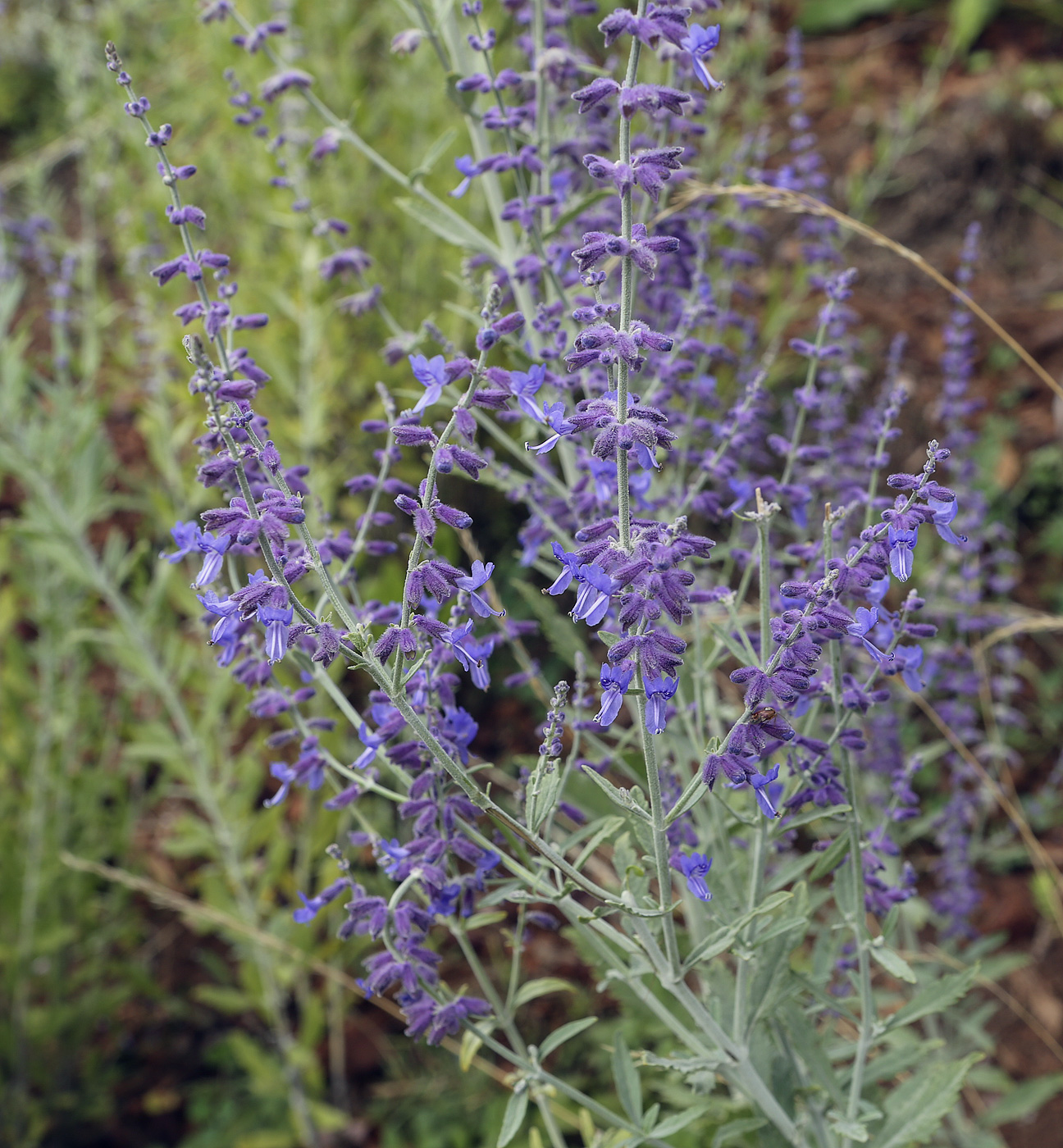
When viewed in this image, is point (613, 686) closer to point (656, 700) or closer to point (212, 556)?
point (656, 700)

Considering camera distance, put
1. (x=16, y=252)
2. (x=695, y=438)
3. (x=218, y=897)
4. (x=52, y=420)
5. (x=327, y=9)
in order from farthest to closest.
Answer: (x=327, y=9) < (x=16, y=252) < (x=52, y=420) < (x=218, y=897) < (x=695, y=438)

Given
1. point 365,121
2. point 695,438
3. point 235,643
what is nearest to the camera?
point 235,643

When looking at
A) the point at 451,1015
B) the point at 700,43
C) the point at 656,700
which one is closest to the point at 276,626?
the point at 656,700

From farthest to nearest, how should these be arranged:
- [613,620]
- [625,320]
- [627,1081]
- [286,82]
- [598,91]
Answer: [286,82], [613,620], [627,1081], [598,91], [625,320]

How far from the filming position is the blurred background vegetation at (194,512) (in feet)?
12.2

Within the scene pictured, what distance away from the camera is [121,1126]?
421cm

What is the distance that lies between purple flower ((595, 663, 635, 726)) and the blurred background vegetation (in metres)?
0.84

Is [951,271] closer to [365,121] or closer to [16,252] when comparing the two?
[365,121]

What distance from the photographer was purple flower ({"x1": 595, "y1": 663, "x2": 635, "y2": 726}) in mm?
1519

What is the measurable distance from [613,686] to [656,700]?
65mm

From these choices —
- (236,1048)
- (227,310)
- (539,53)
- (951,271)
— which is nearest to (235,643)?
(227,310)

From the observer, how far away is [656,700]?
1526mm

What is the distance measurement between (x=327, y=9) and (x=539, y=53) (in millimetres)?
4597

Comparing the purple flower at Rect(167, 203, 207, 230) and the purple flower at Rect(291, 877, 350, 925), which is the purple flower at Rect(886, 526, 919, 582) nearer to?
the purple flower at Rect(291, 877, 350, 925)
